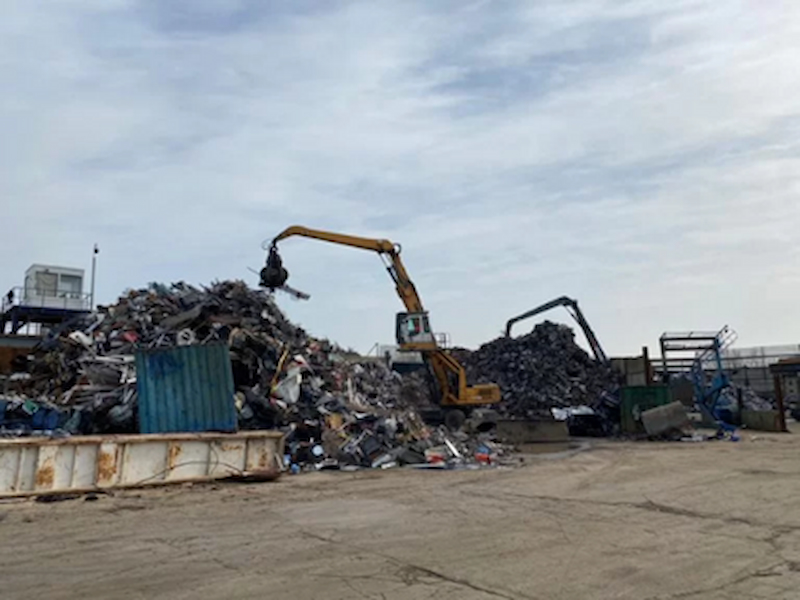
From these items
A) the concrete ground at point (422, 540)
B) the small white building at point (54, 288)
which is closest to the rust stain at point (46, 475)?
the concrete ground at point (422, 540)

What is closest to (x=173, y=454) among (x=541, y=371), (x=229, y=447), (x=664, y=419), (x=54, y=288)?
(x=229, y=447)

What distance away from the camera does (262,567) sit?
17.7 ft

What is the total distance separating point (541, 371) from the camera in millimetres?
28547

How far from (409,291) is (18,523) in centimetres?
1292

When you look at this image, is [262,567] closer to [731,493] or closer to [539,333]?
[731,493]

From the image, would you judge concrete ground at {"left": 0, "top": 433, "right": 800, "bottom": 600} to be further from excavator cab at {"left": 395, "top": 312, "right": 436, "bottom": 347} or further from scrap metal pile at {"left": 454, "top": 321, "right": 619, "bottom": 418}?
scrap metal pile at {"left": 454, "top": 321, "right": 619, "bottom": 418}

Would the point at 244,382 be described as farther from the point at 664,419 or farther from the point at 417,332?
the point at 664,419

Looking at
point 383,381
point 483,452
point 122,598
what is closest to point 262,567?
point 122,598

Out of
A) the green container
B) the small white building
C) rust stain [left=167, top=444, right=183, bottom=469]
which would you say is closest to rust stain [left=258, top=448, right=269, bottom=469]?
rust stain [left=167, top=444, right=183, bottom=469]

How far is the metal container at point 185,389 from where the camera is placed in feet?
39.4

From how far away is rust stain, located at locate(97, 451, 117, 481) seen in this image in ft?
31.4

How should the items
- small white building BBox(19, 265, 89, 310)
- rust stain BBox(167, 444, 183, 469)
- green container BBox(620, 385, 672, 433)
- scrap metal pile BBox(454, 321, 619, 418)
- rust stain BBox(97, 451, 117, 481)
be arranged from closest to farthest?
rust stain BBox(97, 451, 117, 481)
rust stain BBox(167, 444, 183, 469)
green container BBox(620, 385, 672, 433)
scrap metal pile BBox(454, 321, 619, 418)
small white building BBox(19, 265, 89, 310)

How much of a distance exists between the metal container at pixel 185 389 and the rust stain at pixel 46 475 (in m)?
2.74

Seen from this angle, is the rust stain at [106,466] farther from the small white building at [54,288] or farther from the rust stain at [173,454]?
the small white building at [54,288]
